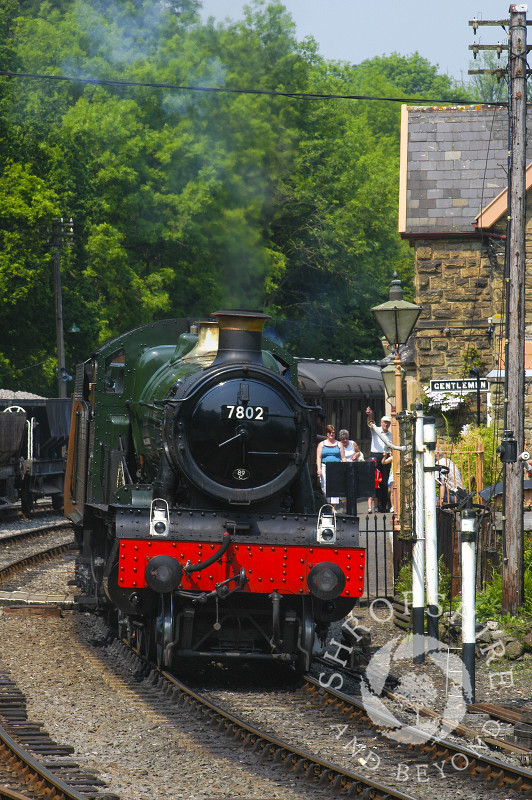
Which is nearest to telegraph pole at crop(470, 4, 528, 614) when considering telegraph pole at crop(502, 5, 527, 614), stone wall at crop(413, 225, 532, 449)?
telegraph pole at crop(502, 5, 527, 614)

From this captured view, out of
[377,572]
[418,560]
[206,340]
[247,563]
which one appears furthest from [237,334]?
[377,572]

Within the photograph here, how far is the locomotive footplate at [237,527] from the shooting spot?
915cm

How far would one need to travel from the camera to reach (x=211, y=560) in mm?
9016

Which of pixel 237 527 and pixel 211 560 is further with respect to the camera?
pixel 237 527

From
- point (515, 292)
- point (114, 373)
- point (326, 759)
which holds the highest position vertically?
point (515, 292)

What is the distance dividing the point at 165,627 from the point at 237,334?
253 cm

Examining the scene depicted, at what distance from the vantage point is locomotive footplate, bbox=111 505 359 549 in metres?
9.15

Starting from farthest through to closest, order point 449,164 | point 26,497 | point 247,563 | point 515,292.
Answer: point 26,497
point 449,164
point 515,292
point 247,563

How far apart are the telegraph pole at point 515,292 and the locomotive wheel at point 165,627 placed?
3.79 meters

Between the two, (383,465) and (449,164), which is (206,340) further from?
(449,164)

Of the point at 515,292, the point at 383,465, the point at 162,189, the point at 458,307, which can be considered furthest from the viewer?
the point at 162,189

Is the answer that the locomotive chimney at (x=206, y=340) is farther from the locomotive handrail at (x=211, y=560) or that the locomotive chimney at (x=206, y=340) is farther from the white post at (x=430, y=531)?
the white post at (x=430, y=531)

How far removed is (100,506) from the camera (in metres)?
10.7

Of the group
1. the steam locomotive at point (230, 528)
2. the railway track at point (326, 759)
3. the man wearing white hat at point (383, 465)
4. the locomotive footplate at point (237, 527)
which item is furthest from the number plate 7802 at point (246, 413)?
the man wearing white hat at point (383, 465)
